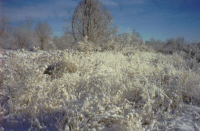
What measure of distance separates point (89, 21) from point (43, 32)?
19.1 m

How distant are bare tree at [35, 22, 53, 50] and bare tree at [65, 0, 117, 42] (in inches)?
702

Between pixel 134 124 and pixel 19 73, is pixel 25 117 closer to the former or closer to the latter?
pixel 19 73

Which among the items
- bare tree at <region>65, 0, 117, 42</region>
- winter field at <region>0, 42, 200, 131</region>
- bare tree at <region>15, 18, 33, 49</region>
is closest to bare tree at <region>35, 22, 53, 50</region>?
bare tree at <region>15, 18, 33, 49</region>

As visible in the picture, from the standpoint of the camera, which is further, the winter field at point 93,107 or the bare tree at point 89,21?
the bare tree at point 89,21

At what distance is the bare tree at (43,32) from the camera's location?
83.7ft

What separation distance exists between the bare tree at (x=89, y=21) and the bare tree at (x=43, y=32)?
17833 millimetres

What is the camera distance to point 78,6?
10523 millimetres

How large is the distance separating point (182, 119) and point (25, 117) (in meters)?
2.43

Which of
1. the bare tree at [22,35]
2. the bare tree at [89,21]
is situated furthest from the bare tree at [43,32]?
the bare tree at [89,21]

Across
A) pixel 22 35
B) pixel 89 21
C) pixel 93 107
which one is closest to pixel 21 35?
pixel 22 35

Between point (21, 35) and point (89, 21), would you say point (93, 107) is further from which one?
point (21, 35)

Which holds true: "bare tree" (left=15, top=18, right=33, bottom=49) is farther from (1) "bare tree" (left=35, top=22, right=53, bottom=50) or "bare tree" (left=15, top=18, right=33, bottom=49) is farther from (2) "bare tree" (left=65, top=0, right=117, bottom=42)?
(2) "bare tree" (left=65, top=0, right=117, bottom=42)

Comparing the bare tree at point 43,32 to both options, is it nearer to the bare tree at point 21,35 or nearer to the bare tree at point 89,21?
the bare tree at point 21,35

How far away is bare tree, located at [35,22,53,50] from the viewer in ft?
83.7
